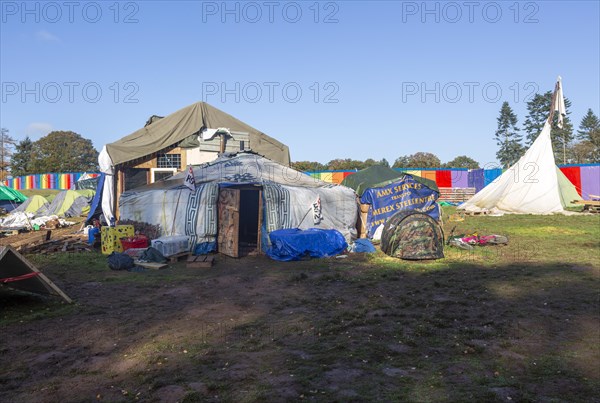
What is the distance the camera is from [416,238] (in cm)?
1199

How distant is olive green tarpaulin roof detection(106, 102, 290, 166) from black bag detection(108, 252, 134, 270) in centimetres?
692

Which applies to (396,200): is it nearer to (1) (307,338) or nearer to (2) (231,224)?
(2) (231,224)

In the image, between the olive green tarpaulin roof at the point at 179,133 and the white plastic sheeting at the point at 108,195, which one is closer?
the olive green tarpaulin roof at the point at 179,133

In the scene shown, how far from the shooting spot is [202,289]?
8.91 meters

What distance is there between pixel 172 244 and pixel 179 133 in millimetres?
7526

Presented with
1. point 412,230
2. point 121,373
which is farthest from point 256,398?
point 412,230

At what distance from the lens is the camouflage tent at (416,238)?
39.1ft

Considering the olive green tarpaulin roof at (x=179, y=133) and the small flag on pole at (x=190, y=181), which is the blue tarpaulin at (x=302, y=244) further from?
the olive green tarpaulin roof at (x=179, y=133)

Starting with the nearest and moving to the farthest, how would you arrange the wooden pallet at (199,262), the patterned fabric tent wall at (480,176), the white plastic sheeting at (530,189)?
the wooden pallet at (199,262) → the white plastic sheeting at (530,189) → the patterned fabric tent wall at (480,176)

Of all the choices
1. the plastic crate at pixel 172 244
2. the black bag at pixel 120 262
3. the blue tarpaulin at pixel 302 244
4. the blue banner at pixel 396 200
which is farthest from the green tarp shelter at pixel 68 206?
the blue banner at pixel 396 200

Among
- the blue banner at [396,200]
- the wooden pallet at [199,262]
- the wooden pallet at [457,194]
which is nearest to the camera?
the wooden pallet at [199,262]

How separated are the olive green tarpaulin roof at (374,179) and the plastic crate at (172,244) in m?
6.60

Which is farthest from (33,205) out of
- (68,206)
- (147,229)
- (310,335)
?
(310,335)

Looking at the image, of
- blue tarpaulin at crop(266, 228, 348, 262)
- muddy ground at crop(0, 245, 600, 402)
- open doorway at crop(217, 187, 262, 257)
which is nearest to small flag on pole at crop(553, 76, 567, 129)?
muddy ground at crop(0, 245, 600, 402)
